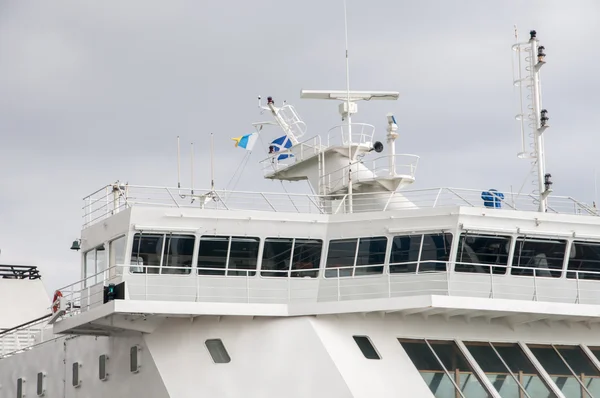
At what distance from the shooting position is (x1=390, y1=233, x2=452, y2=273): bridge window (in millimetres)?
30281

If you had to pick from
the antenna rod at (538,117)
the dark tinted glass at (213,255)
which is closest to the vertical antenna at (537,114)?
the antenna rod at (538,117)

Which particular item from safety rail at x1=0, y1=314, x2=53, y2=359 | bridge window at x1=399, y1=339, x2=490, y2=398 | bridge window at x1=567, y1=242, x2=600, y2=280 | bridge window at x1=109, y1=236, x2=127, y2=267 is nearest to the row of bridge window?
bridge window at x1=109, y1=236, x2=127, y2=267

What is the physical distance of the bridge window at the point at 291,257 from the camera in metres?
30.4

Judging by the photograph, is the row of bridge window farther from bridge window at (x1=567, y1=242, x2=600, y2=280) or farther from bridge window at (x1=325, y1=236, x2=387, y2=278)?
bridge window at (x1=567, y1=242, x2=600, y2=280)

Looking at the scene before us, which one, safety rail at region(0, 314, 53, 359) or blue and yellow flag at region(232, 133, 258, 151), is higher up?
blue and yellow flag at region(232, 133, 258, 151)

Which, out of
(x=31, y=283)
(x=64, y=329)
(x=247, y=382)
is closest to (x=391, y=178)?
(x=247, y=382)

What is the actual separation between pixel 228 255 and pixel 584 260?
10275 millimetres

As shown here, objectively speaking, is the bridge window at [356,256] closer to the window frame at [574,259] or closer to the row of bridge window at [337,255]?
the row of bridge window at [337,255]

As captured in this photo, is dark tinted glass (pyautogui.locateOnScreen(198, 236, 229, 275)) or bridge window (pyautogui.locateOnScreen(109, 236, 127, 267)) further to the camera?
dark tinted glass (pyautogui.locateOnScreen(198, 236, 229, 275))

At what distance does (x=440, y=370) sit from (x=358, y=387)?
2701 millimetres

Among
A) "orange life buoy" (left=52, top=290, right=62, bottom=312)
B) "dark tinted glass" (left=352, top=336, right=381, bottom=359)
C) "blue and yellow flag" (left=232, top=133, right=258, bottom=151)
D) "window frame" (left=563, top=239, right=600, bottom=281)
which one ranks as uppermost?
"blue and yellow flag" (left=232, top=133, right=258, bottom=151)

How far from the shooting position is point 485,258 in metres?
30.8

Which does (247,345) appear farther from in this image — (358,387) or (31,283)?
(31,283)

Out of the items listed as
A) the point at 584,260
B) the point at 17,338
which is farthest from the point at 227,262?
the point at 17,338
